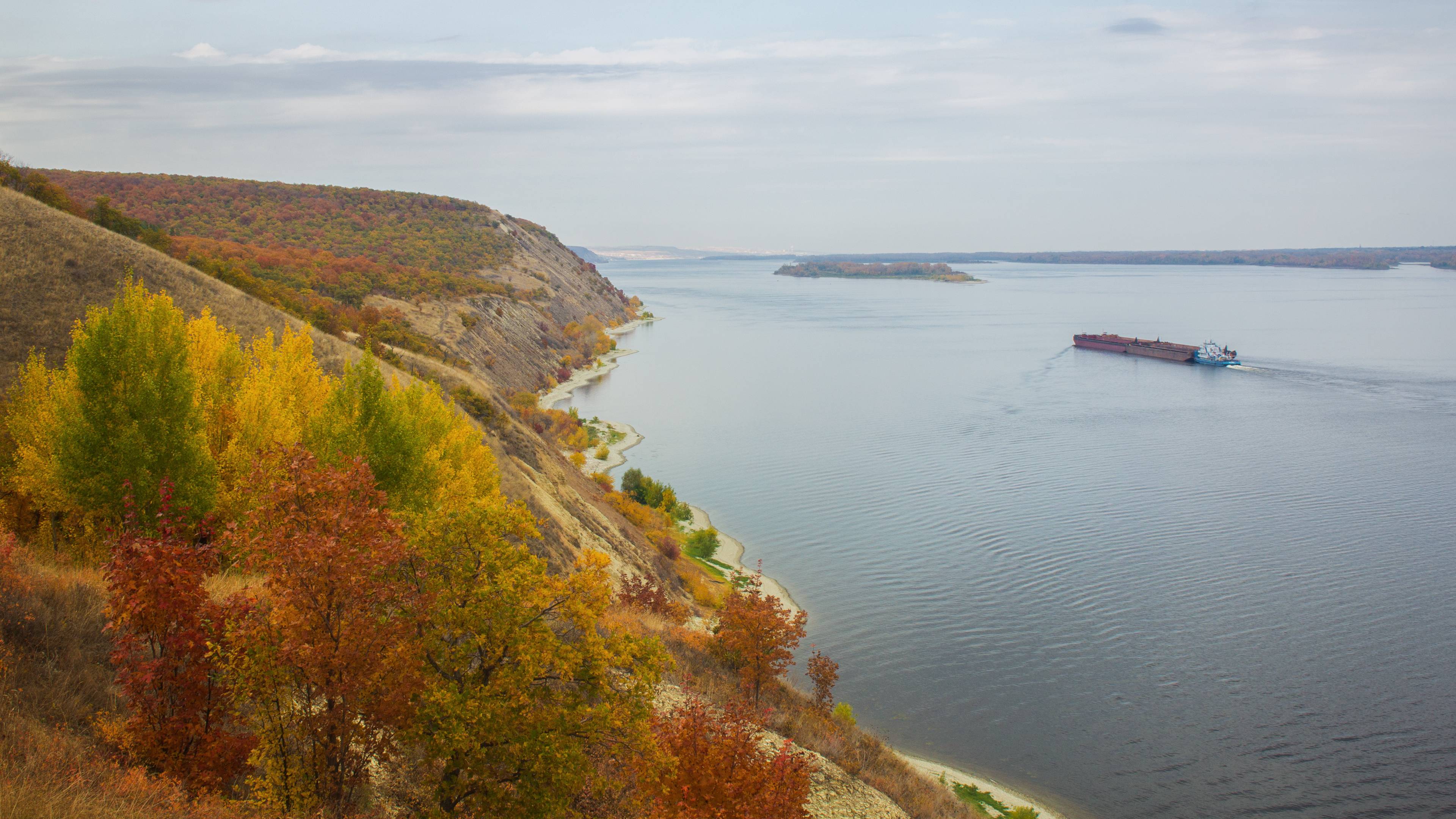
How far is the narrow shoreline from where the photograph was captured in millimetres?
19906

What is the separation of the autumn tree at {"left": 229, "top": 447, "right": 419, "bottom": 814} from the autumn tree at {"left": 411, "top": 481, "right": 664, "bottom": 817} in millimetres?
374

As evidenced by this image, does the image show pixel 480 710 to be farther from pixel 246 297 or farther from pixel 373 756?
pixel 246 297

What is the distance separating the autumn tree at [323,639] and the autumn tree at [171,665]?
0.42m

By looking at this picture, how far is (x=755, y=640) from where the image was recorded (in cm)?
2041

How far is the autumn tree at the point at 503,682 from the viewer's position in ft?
30.1

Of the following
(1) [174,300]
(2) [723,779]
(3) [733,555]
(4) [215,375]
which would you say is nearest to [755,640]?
(2) [723,779]

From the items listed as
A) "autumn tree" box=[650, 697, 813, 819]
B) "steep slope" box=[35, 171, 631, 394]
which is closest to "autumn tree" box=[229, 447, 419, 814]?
"autumn tree" box=[650, 697, 813, 819]

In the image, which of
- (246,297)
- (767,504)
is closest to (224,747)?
(246,297)

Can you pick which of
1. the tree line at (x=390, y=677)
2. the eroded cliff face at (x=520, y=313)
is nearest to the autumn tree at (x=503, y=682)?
the tree line at (x=390, y=677)

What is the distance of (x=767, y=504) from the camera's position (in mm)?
42375

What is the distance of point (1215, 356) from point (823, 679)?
79064 mm

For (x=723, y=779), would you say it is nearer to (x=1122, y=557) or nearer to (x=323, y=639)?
(x=323, y=639)

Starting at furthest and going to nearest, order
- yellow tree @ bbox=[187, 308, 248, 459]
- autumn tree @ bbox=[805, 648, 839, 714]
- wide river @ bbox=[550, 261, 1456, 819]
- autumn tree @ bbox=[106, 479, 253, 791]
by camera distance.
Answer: wide river @ bbox=[550, 261, 1456, 819], autumn tree @ bbox=[805, 648, 839, 714], yellow tree @ bbox=[187, 308, 248, 459], autumn tree @ bbox=[106, 479, 253, 791]

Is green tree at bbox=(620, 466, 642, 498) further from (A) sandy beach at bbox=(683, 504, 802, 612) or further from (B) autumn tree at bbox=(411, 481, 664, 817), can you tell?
(B) autumn tree at bbox=(411, 481, 664, 817)
